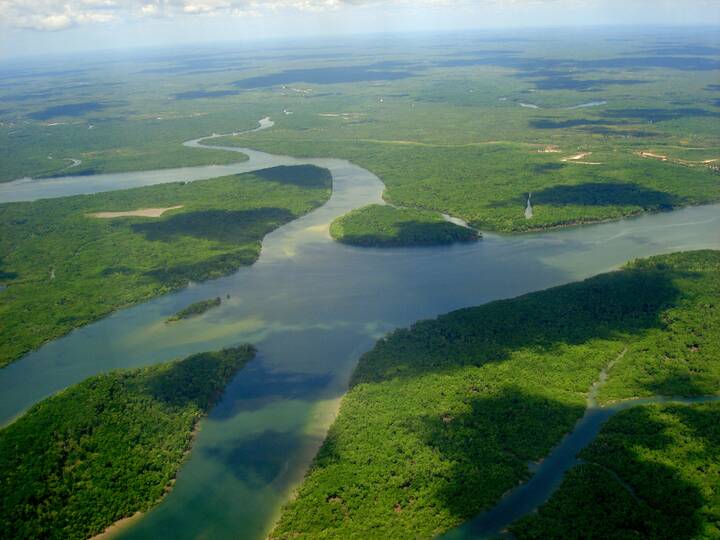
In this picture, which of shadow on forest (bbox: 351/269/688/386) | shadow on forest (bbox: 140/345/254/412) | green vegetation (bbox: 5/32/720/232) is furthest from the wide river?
green vegetation (bbox: 5/32/720/232)

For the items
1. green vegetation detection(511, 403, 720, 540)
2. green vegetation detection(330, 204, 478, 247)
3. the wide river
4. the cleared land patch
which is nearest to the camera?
green vegetation detection(511, 403, 720, 540)

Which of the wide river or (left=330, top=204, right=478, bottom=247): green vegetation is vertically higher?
(left=330, top=204, right=478, bottom=247): green vegetation

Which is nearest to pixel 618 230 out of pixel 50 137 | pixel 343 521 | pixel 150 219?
pixel 343 521

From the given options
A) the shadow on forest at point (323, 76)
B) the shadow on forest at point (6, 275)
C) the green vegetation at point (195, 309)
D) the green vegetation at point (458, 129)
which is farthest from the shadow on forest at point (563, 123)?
the shadow on forest at point (323, 76)

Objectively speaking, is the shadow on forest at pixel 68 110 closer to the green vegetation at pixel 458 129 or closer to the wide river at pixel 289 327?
the green vegetation at pixel 458 129

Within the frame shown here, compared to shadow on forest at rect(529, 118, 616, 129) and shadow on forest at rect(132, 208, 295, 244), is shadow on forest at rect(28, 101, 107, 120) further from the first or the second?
shadow on forest at rect(529, 118, 616, 129)

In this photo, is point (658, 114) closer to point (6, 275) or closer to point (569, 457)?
point (569, 457)
